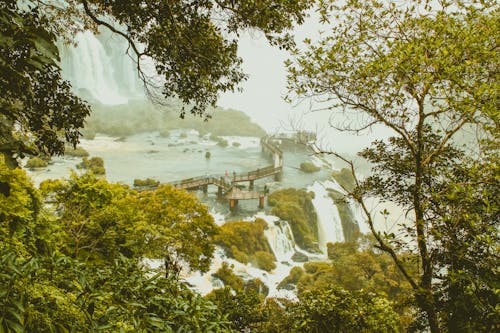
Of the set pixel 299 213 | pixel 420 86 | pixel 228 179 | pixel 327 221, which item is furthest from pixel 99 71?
pixel 420 86

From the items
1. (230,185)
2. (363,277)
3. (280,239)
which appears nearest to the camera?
(363,277)

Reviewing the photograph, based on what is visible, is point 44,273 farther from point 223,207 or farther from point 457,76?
point 223,207

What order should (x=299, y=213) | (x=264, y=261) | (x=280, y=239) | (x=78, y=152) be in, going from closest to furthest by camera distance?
(x=264, y=261) < (x=280, y=239) < (x=299, y=213) < (x=78, y=152)

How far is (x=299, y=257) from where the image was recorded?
77.4 feet

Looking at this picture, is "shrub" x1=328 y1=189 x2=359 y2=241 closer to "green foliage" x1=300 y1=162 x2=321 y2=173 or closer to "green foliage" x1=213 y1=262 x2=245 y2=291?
"green foliage" x1=300 y1=162 x2=321 y2=173

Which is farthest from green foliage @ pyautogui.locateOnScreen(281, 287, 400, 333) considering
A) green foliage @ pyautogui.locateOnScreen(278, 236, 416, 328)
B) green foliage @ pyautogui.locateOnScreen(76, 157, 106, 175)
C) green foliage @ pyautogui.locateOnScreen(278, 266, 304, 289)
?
green foliage @ pyautogui.locateOnScreen(76, 157, 106, 175)

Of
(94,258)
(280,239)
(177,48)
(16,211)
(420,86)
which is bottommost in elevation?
(280,239)

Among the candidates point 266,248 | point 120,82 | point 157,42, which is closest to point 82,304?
point 157,42

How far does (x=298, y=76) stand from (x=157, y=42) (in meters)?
2.50

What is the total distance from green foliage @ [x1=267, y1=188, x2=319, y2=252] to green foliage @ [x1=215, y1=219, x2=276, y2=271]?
3235 mm

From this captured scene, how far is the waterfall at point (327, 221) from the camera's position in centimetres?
2703

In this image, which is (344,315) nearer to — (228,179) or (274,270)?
(274,270)

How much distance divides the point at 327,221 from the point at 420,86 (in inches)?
936

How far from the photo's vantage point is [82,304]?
1.90 meters
